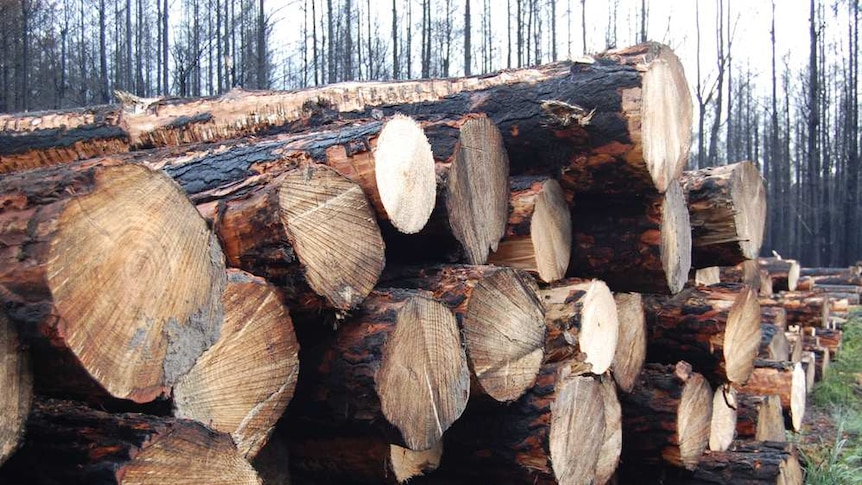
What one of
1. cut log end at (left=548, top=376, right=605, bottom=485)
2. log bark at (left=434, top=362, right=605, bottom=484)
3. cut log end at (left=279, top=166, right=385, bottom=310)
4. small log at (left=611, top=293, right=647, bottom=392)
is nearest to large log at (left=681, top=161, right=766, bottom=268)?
small log at (left=611, top=293, right=647, bottom=392)

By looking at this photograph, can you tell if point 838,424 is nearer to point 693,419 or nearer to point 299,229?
point 693,419

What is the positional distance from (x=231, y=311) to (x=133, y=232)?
45 centimetres

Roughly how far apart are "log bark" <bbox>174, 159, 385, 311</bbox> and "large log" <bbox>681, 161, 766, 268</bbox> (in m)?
2.37

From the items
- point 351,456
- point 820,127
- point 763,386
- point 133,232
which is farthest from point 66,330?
point 820,127

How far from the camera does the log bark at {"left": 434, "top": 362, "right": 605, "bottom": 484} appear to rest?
2764 mm

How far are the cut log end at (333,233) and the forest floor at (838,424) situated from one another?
3.53 meters

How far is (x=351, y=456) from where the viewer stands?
Result: 8.04ft

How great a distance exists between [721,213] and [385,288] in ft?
7.66

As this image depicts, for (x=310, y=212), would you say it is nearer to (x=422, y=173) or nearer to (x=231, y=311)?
(x=231, y=311)

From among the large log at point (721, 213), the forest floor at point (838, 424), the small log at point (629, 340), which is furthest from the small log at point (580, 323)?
the forest floor at point (838, 424)

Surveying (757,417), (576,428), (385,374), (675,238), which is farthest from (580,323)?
(757,417)

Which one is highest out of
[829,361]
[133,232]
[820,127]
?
[820,127]

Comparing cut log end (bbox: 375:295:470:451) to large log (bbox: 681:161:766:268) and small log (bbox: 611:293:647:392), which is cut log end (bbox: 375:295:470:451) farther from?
large log (bbox: 681:161:766:268)

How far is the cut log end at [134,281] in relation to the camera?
139cm
